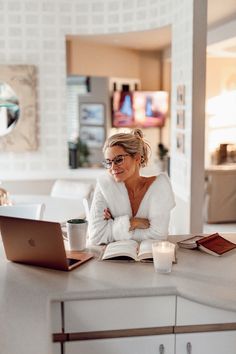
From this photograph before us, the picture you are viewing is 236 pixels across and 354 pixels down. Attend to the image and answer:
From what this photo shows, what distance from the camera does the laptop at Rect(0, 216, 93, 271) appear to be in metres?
1.71

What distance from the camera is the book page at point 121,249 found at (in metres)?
1.85

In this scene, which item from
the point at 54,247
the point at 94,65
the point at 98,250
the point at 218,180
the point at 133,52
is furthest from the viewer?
the point at 133,52

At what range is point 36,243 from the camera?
176 centimetres

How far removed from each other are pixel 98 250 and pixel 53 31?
352 centimetres

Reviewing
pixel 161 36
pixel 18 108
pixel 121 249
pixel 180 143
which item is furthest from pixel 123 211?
pixel 161 36

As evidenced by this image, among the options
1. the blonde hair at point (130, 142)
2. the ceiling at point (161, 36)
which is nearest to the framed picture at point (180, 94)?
the ceiling at point (161, 36)

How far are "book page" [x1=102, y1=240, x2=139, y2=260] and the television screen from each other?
5.37 meters

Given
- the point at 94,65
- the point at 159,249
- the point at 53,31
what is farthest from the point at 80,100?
the point at 159,249

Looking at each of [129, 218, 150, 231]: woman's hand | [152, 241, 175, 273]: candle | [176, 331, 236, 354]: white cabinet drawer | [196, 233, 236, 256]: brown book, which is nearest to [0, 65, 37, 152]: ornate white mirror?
[129, 218, 150, 231]: woman's hand

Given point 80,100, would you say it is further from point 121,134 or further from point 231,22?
point 121,134

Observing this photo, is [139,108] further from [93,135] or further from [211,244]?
[211,244]

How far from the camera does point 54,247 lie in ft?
5.67

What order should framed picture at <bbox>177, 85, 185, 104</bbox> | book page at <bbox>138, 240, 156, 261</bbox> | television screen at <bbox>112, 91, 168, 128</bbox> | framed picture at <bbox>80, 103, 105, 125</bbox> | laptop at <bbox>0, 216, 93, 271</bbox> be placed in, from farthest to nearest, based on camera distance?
1. framed picture at <bbox>80, 103, 105, 125</bbox>
2. television screen at <bbox>112, 91, 168, 128</bbox>
3. framed picture at <bbox>177, 85, 185, 104</bbox>
4. book page at <bbox>138, 240, 156, 261</bbox>
5. laptop at <bbox>0, 216, 93, 271</bbox>

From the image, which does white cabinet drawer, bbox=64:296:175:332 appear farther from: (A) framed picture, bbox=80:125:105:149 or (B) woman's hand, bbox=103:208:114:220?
(A) framed picture, bbox=80:125:105:149
